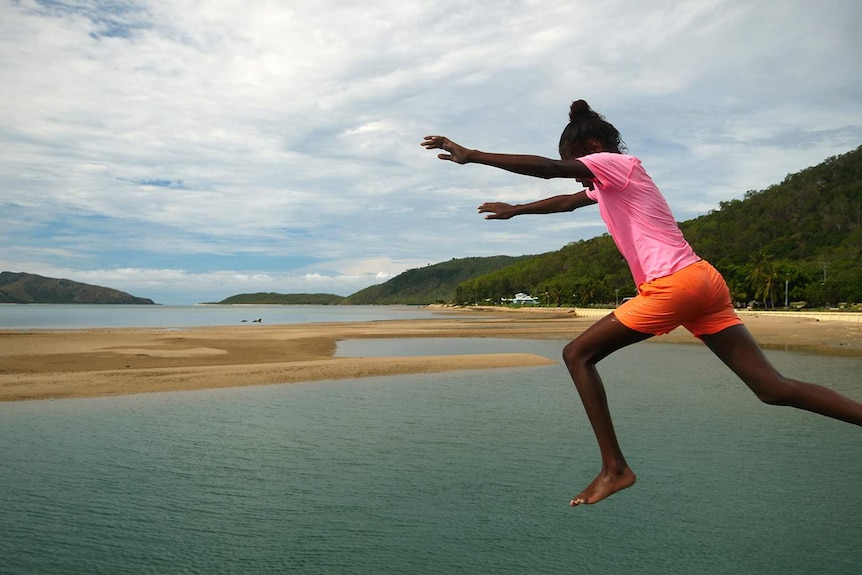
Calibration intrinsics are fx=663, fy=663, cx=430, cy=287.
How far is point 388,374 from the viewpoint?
21.1m

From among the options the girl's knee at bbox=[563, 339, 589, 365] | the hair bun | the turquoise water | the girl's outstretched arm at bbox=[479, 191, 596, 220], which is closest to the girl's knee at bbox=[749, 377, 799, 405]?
the girl's knee at bbox=[563, 339, 589, 365]

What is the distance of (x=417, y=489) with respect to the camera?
337 inches

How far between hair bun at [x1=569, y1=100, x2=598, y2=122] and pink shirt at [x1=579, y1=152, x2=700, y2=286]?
53cm

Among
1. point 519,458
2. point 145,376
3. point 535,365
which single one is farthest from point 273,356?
point 519,458

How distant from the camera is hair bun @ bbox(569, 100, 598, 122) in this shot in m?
4.00

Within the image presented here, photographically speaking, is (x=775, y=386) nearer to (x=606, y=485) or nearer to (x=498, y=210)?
(x=606, y=485)

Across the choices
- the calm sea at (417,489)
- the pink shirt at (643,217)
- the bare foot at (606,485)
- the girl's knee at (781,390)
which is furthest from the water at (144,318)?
the girl's knee at (781,390)

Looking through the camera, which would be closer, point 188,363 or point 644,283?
point 644,283

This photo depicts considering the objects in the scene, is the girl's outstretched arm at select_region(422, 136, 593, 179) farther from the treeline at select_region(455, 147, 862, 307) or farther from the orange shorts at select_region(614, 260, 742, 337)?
Result: the treeline at select_region(455, 147, 862, 307)

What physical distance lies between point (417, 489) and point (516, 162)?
6160 mm

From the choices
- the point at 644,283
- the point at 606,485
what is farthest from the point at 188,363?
the point at 644,283

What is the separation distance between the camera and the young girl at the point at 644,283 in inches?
137

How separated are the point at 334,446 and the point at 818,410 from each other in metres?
8.40

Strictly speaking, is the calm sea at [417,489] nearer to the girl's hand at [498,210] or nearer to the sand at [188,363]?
the sand at [188,363]
